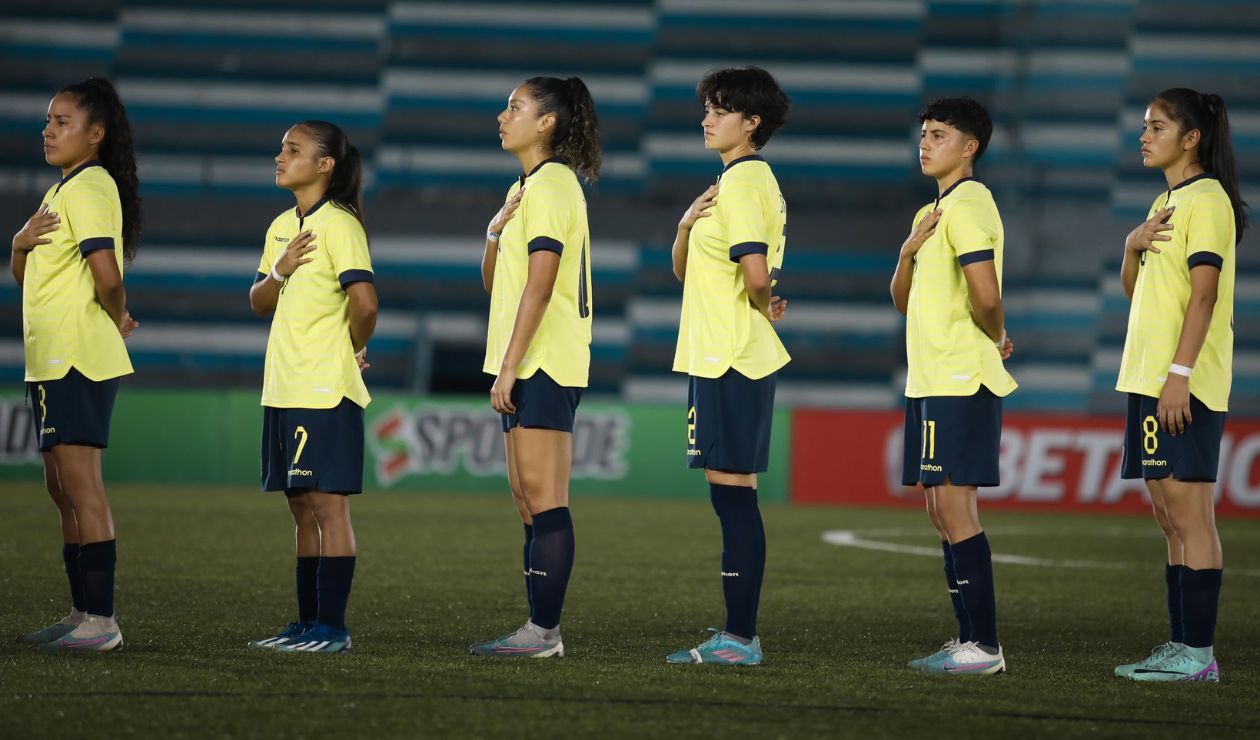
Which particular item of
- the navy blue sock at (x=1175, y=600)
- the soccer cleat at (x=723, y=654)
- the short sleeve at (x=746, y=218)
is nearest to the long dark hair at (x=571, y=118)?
the short sleeve at (x=746, y=218)

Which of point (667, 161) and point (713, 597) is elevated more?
point (667, 161)

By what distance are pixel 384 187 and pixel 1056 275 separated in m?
7.39

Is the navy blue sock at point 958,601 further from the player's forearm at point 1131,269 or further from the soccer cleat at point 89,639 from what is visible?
the soccer cleat at point 89,639

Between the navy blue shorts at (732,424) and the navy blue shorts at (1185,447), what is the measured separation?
3.35 feet

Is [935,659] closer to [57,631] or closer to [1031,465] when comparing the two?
[57,631]

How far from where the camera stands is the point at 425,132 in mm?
17734

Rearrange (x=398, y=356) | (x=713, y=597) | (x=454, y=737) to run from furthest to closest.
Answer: (x=398, y=356) < (x=713, y=597) < (x=454, y=737)

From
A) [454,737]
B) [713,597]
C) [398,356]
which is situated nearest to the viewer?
[454,737]

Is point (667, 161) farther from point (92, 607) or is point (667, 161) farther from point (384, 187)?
point (92, 607)

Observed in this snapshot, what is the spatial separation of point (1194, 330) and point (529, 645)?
1.95 meters

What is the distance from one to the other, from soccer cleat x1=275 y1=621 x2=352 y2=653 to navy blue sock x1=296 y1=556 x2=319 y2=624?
0.34 feet

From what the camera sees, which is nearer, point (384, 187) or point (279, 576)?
point (279, 576)

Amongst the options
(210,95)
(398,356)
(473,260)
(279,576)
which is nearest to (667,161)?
(473,260)

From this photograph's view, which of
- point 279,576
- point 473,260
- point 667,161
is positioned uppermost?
point 667,161
